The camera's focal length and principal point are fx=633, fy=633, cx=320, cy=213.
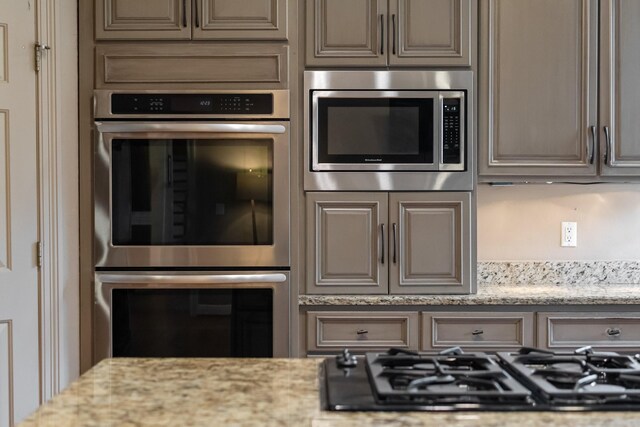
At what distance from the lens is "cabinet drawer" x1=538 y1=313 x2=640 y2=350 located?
2.54 m

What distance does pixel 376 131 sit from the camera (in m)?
2.62

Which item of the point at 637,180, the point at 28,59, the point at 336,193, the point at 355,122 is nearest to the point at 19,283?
the point at 28,59

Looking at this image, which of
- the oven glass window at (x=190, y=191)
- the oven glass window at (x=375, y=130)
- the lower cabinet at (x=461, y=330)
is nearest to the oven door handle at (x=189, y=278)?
the oven glass window at (x=190, y=191)

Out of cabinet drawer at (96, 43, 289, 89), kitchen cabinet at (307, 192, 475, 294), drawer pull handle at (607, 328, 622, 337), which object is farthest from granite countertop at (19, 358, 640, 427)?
drawer pull handle at (607, 328, 622, 337)

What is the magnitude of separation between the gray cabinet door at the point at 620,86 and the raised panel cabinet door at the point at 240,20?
1373 millimetres

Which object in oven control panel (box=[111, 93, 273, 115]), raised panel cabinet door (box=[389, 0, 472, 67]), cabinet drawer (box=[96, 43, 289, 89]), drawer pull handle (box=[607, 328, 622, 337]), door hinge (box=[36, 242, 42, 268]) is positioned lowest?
drawer pull handle (box=[607, 328, 622, 337])

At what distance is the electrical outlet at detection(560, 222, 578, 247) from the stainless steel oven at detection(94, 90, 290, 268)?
1.44m

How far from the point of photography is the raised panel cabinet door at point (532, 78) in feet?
8.74

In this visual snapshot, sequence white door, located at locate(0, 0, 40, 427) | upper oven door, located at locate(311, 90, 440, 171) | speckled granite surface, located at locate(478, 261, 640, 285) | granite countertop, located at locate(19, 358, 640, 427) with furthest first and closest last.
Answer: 1. speckled granite surface, located at locate(478, 261, 640, 285)
2. upper oven door, located at locate(311, 90, 440, 171)
3. white door, located at locate(0, 0, 40, 427)
4. granite countertop, located at locate(19, 358, 640, 427)

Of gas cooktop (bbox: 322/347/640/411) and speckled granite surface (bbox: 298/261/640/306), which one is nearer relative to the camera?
gas cooktop (bbox: 322/347/640/411)

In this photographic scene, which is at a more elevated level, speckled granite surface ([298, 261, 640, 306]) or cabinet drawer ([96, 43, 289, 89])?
cabinet drawer ([96, 43, 289, 89])

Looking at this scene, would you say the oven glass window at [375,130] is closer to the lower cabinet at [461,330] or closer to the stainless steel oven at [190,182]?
the stainless steel oven at [190,182]

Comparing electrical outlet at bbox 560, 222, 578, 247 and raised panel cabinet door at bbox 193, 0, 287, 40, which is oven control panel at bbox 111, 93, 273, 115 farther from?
electrical outlet at bbox 560, 222, 578, 247

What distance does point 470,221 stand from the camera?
2600 mm
